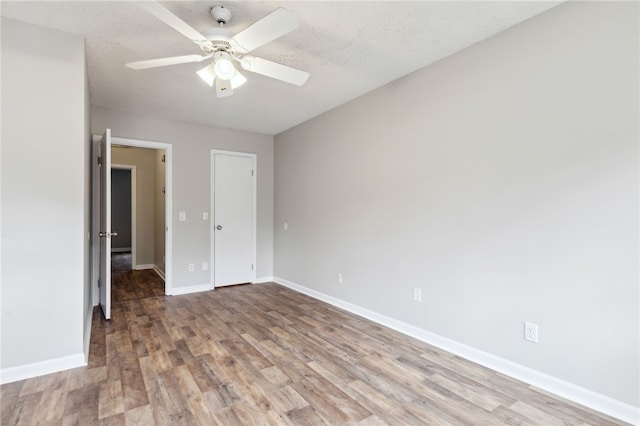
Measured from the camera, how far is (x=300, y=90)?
339 centimetres

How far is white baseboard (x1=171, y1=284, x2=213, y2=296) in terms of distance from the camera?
14.5 ft

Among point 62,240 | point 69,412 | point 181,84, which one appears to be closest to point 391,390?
point 69,412

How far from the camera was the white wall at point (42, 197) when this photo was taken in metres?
2.16

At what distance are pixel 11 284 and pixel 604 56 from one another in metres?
4.01

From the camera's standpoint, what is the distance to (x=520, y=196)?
2221 millimetres

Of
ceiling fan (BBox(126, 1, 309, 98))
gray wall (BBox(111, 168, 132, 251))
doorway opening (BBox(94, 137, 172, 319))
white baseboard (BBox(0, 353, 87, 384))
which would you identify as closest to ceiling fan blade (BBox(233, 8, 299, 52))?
ceiling fan (BBox(126, 1, 309, 98))

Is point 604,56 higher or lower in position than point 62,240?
higher

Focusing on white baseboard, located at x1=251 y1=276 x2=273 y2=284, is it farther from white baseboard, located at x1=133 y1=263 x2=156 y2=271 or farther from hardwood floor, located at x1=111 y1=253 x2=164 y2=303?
white baseboard, located at x1=133 y1=263 x2=156 y2=271

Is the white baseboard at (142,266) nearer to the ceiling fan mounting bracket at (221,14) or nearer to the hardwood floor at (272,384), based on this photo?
the hardwood floor at (272,384)

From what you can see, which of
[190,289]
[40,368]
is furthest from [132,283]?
[40,368]

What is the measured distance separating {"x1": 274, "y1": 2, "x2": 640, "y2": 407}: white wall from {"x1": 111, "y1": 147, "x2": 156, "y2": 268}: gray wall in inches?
189

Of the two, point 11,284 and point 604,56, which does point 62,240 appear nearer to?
point 11,284

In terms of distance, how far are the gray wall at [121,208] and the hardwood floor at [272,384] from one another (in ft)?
21.6

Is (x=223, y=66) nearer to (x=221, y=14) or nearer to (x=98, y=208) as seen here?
(x=221, y=14)
